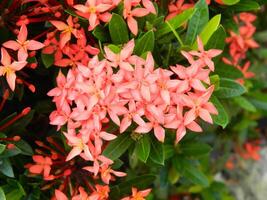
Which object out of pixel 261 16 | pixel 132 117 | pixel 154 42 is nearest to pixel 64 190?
pixel 132 117

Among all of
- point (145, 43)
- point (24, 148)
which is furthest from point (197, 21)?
point (24, 148)

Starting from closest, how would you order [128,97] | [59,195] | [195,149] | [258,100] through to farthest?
1. [128,97]
2. [59,195]
3. [195,149]
4. [258,100]

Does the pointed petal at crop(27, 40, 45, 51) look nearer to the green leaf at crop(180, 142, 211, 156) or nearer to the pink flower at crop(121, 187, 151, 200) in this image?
the pink flower at crop(121, 187, 151, 200)

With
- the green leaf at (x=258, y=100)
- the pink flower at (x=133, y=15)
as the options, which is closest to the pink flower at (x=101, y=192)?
the pink flower at (x=133, y=15)

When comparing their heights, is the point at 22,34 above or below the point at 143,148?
above

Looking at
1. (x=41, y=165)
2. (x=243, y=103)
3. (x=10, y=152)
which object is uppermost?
(x=10, y=152)

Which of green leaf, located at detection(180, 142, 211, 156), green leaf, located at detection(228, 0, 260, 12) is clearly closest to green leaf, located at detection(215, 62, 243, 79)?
green leaf, located at detection(228, 0, 260, 12)

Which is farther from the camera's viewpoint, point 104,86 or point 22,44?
point 22,44

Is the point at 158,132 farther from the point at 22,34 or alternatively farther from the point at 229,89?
the point at 22,34
